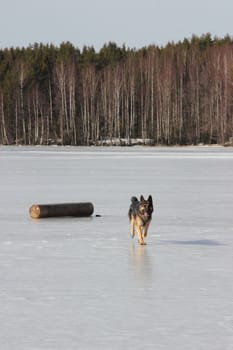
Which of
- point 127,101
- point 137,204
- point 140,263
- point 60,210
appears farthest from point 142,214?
point 127,101

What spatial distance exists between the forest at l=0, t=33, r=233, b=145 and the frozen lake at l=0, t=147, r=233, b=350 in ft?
215

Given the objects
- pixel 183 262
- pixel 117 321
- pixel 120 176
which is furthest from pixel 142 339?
pixel 120 176

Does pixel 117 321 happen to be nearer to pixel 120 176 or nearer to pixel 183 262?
pixel 183 262

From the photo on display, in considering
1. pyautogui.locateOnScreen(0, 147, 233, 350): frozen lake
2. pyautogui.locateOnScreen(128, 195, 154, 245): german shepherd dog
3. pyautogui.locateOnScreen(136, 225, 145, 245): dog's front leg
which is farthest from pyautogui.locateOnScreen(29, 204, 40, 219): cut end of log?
pyautogui.locateOnScreen(136, 225, 145, 245): dog's front leg

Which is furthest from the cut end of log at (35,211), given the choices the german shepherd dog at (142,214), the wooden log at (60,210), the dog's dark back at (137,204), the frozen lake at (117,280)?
the german shepherd dog at (142,214)

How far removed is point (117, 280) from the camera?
8.26 m

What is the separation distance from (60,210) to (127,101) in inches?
2873

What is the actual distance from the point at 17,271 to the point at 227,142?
232 ft

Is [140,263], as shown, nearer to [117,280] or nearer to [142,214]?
[117,280]

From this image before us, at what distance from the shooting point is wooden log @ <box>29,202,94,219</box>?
1424 centimetres

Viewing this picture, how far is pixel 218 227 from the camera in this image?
13.1m

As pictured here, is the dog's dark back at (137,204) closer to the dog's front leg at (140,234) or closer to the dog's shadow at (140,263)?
the dog's front leg at (140,234)

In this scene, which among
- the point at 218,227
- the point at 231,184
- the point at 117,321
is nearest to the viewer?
the point at 117,321

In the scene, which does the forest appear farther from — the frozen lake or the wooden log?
the frozen lake
